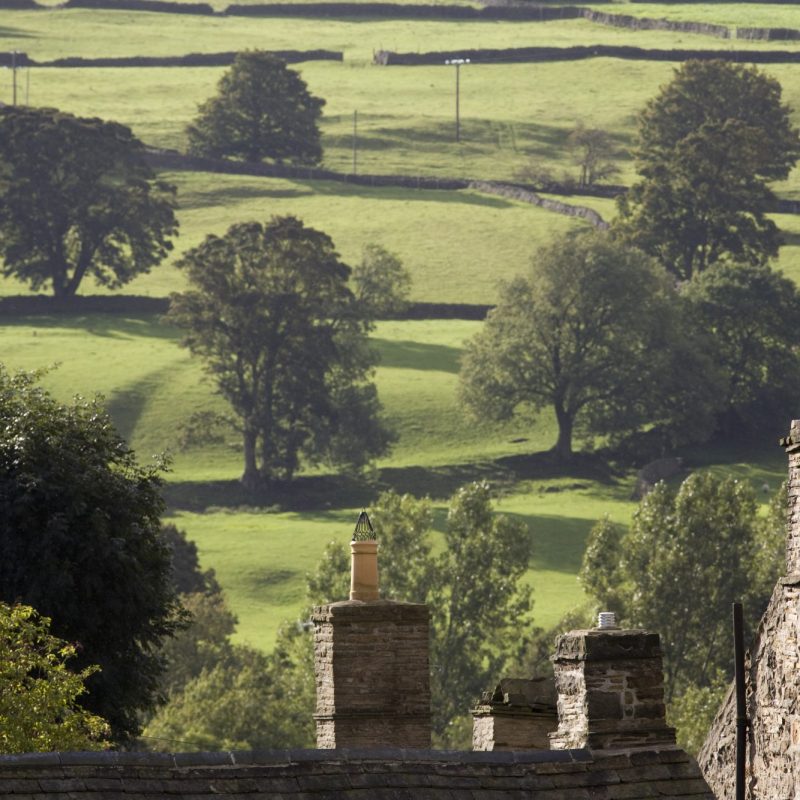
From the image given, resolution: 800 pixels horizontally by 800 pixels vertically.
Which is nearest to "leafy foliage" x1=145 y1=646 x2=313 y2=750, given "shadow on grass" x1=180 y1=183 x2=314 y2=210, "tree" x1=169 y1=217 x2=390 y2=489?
"tree" x1=169 y1=217 x2=390 y2=489

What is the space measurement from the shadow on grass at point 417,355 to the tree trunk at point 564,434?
7455 millimetres

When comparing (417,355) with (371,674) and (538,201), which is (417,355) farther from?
(371,674)

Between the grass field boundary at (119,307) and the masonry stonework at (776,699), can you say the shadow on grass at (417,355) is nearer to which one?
the grass field boundary at (119,307)

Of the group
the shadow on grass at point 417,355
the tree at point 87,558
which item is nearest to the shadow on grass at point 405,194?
the shadow on grass at point 417,355

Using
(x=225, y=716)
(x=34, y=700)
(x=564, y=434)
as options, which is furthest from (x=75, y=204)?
(x=34, y=700)

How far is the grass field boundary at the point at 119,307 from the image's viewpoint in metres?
163

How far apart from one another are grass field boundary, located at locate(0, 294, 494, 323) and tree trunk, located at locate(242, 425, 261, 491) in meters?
22.2

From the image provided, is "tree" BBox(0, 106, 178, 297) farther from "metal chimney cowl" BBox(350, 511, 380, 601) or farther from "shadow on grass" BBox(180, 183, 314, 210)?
"metal chimney cowl" BBox(350, 511, 380, 601)

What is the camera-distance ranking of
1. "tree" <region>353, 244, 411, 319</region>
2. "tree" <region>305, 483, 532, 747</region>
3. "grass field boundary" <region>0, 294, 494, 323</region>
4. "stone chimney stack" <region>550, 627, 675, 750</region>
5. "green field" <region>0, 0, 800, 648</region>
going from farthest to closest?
"grass field boundary" <region>0, 294, 494, 323</region> < "tree" <region>353, 244, 411, 319</region> < "green field" <region>0, 0, 800, 648</region> < "tree" <region>305, 483, 532, 747</region> < "stone chimney stack" <region>550, 627, 675, 750</region>

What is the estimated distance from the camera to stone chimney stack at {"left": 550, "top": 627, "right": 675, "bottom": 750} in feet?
65.7

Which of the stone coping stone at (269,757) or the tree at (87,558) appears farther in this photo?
the tree at (87,558)

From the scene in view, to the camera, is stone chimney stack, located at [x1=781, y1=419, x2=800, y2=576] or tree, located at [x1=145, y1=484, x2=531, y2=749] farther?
tree, located at [x1=145, y1=484, x2=531, y2=749]

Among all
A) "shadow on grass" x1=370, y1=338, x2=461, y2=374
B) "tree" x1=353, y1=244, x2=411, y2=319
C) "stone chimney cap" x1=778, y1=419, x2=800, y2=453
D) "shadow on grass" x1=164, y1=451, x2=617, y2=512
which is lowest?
"shadow on grass" x1=164, y1=451, x2=617, y2=512

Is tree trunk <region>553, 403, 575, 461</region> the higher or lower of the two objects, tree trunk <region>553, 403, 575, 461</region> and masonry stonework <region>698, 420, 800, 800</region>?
the lower
